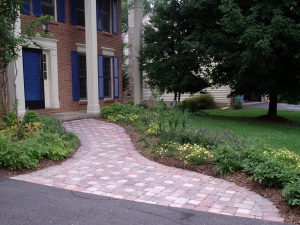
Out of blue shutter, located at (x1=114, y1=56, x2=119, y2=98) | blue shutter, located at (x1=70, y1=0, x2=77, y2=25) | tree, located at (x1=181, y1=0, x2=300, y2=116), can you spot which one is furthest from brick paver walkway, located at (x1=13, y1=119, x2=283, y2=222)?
blue shutter, located at (x1=114, y1=56, x2=119, y2=98)

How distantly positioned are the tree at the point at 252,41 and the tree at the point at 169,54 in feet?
2.59

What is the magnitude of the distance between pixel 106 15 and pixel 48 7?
10.9 feet

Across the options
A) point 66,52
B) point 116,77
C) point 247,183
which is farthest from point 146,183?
point 116,77

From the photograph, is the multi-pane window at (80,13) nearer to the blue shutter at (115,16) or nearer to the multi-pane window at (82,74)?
the multi-pane window at (82,74)

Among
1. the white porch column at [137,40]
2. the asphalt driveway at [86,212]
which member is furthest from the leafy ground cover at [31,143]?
the white porch column at [137,40]

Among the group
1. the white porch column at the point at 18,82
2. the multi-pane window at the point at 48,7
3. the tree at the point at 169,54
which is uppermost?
the multi-pane window at the point at 48,7

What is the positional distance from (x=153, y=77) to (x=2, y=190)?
11.2 metres

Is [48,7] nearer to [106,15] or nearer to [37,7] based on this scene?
[37,7]

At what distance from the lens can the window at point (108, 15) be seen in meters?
14.2

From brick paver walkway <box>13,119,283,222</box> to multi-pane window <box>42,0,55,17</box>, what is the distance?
7116 millimetres

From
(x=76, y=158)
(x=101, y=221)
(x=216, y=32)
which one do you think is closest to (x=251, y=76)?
(x=216, y=32)

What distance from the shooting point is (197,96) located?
22.7 meters

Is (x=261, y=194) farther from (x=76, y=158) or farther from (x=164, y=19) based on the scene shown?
(x=164, y=19)

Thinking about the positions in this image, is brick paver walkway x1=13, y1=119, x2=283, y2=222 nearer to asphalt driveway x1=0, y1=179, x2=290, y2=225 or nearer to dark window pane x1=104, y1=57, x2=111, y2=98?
asphalt driveway x1=0, y1=179, x2=290, y2=225
